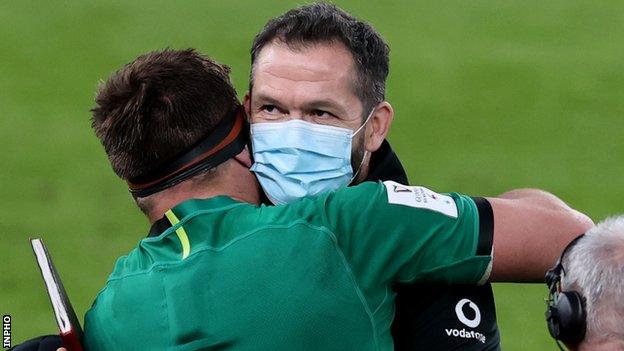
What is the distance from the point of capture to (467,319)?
155 inches

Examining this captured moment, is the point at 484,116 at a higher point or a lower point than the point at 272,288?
lower

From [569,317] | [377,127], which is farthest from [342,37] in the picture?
[569,317]

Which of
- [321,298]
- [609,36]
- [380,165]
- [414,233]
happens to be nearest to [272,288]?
[321,298]

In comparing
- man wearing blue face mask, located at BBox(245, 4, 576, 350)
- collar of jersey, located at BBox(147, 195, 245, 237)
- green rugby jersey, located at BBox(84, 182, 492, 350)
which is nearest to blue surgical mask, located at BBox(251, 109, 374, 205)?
man wearing blue face mask, located at BBox(245, 4, 576, 350)

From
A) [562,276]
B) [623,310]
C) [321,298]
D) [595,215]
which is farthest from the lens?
[595,215]

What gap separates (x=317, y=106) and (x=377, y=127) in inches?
10.4

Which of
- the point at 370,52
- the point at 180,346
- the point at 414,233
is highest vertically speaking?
the point at 370,52

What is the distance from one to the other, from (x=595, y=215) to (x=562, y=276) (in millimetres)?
5606

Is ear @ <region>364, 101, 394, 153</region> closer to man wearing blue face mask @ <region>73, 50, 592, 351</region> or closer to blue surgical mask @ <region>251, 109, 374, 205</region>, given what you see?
blue surgical mask @ <region>251, 109, 374, 205</region>

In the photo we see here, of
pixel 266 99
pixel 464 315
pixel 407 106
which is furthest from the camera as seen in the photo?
pixel 407 106

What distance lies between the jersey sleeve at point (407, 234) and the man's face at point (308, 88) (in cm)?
45

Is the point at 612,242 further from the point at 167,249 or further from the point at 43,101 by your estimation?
the point at 43,101

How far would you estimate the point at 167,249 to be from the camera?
3867 mm

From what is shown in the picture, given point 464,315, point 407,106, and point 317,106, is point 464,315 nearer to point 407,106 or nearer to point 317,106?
point 317,106
